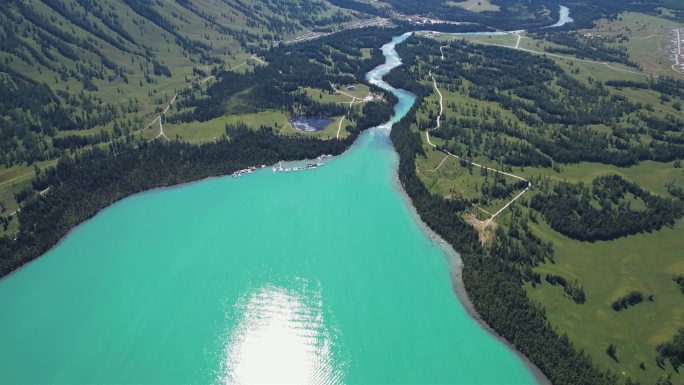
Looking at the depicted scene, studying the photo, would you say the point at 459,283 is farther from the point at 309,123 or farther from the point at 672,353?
the point at 309,123

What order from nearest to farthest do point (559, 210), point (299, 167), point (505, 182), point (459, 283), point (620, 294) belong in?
point (620, 294) < point (459, 283) < point (559, 210) < point (505, 182) < point (299, 167)

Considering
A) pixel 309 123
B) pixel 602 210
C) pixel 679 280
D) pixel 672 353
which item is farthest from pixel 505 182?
pixel 309 123

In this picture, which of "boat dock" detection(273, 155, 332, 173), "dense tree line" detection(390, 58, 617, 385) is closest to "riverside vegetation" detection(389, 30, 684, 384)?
"dense tree line" detection(390, 58, 617, 385)

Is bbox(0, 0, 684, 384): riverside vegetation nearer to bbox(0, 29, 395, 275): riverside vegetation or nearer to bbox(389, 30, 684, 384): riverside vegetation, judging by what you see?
bbox(389, 30, 684, 384): riverside vegetation

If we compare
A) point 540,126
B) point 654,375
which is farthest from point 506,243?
point 540,126

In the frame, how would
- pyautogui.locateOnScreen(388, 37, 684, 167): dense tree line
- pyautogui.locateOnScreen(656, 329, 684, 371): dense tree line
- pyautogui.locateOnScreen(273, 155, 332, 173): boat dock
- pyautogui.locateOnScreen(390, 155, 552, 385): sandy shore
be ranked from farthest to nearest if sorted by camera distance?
1. pyautogui.locateOnScreen(388, 37, 684, 167): dense tree line
2. pyautogui.locateOnScreen(273, 155, 332, 173): boat dock
3. pyautogui.locateOnScreen(390, 155, 552, 385): sandy shore
4. pyautogui.locateOnScreen(656, 329, 684, 371): dense tree line

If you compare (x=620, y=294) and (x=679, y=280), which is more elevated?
(x=679, y=280)
